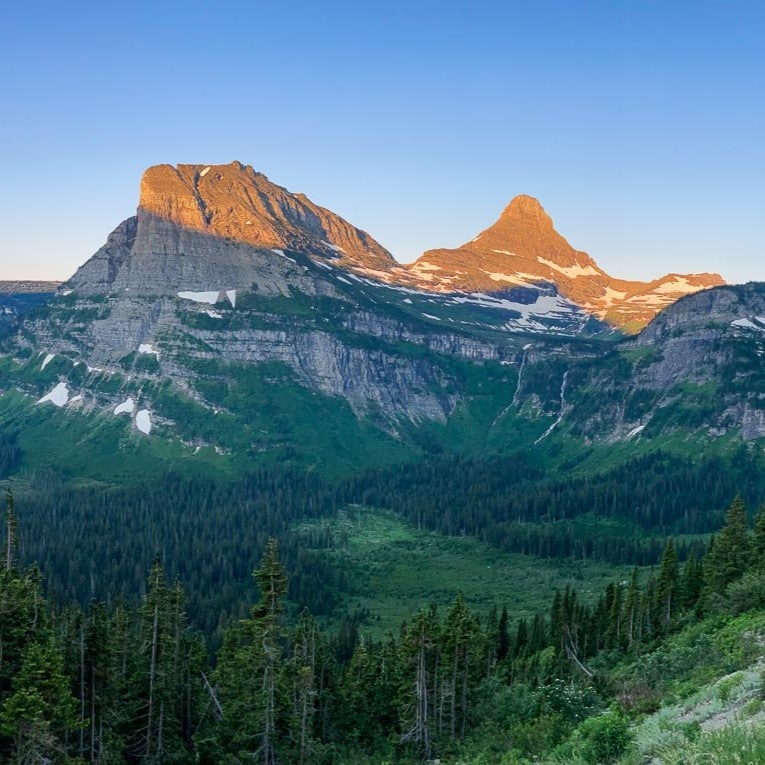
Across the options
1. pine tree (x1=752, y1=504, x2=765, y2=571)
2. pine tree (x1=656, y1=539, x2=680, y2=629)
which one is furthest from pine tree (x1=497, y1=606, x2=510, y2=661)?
pine tree (x1=752, y1=504, x2=765, y2=571)

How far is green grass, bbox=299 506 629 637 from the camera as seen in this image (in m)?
148

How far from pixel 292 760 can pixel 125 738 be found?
459 inches

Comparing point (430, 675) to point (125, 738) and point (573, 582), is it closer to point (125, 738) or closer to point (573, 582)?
point (125, 738)

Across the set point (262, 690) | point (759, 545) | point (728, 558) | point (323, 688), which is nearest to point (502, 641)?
point (728, 558)

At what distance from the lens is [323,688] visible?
6650 centimetres

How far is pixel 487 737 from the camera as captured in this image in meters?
49.2

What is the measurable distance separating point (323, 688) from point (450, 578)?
107m

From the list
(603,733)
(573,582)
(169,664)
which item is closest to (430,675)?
(169,664)

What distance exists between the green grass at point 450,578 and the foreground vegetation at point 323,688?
6543 centimetres

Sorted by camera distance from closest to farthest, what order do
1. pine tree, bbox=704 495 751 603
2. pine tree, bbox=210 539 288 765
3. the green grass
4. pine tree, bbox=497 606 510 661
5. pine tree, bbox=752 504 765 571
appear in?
pine tree, bbox=210 539 288 765 → pine tree, bbox=752 504 765 571 → pine tree, bbox=704 495 751 603 → pine tree, bbox=497 606 510 661 → the green grass

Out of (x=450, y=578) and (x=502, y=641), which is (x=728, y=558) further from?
(x=450, y=578)

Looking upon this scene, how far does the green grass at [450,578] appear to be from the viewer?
148 meters

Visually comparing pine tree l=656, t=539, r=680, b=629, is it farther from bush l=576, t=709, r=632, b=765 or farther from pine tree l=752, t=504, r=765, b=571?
bush l=576, t=709, r=632, b=765

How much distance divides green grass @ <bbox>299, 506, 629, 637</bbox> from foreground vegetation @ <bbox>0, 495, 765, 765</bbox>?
215 feet
